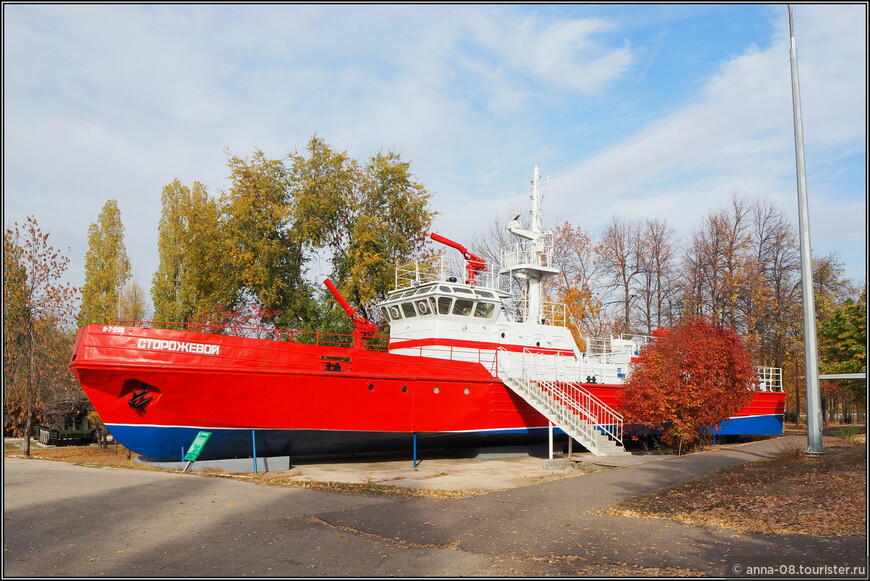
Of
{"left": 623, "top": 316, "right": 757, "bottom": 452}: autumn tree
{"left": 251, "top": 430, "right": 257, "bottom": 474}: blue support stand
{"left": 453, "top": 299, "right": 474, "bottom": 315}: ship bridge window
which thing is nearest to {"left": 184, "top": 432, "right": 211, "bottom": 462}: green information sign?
{"left": 251, "top": 430, "right": 257, "bottom": 474}: blue support stand

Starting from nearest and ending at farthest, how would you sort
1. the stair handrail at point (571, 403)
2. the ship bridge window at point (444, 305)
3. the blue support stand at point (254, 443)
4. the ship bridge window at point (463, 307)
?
the blue support stand at point (254, 443) < the stair handrail at point (571, 403) < the ship bridge window at point (444, 305) < the ship bridge window at point (463, 307)

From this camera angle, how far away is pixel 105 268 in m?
33.7

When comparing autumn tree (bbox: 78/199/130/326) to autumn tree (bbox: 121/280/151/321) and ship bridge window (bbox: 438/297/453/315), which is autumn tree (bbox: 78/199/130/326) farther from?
ship bridge window (bbox: 438/297/453/315)

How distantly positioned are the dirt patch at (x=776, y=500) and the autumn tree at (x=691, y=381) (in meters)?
4.18

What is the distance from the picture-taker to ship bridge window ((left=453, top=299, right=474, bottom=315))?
18312 millimetres

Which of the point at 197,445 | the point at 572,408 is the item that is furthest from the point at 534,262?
the point at 197,445

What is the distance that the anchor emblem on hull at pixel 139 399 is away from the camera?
13.8 metres

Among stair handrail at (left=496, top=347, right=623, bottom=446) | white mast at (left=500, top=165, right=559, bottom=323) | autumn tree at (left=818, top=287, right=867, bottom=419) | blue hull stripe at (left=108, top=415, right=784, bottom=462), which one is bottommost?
blue hull stripe at (left=108, top=415, right=784, bottom=462)

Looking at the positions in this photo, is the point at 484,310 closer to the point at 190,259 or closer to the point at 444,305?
the point at 444,305

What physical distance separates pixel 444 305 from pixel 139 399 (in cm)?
827

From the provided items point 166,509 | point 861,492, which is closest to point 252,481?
point 166,509

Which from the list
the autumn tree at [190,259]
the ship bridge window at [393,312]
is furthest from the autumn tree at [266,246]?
the ship bridge window at [393,312]

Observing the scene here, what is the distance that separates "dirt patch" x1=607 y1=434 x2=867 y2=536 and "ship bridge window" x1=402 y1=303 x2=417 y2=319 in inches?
376

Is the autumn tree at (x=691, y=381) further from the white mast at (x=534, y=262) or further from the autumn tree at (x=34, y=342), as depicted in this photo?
the autumn tree at (x=34, y=342)
